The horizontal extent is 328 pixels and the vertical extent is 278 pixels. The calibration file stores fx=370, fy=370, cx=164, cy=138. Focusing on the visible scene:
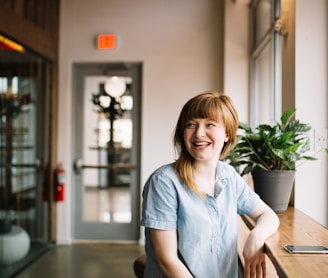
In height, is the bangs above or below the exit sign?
below

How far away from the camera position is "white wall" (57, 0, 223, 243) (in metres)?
4.55

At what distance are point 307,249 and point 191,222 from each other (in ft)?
1.40

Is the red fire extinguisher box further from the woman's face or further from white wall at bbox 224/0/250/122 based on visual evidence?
the woman's face

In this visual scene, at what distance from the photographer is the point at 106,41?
4.56m

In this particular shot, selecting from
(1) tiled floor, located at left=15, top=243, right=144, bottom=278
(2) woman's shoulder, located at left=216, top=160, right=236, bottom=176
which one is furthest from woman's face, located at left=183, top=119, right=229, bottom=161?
(1) tiled floor, located at left=15, top=243, right=144, bottom=278

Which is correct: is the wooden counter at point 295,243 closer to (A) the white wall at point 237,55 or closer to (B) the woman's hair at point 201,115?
(B) the woman's hair at point 201,115

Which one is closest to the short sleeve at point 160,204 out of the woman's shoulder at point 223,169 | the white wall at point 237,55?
the woman's shoulder at point 223,169

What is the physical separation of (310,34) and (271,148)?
2.50 ft

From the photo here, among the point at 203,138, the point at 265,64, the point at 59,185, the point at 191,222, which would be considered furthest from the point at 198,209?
the point at 59,185

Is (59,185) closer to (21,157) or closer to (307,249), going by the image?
(21,157)

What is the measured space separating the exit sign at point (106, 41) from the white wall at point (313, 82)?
277 cm

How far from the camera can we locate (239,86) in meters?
4.36

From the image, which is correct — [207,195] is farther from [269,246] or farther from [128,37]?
[128,37]

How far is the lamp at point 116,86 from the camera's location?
474 cm
